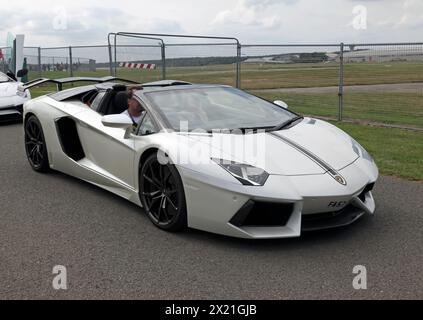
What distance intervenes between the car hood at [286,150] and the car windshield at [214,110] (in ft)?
0.93

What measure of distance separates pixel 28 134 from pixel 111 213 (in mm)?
2352

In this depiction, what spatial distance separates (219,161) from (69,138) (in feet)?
8.21

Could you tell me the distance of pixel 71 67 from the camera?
59.7 feet

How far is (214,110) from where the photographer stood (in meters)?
4.72

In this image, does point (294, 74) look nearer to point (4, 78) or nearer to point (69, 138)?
point (4, 78)

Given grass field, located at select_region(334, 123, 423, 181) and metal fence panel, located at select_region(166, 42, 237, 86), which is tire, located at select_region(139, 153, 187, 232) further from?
metal fence panel, located at select_region(166, 42, 237, 86)

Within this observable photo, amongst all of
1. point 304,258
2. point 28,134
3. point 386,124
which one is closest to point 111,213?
point 304,258

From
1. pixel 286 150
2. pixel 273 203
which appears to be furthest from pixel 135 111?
pixel 273 203

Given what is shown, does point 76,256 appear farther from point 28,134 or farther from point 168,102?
point 28,134

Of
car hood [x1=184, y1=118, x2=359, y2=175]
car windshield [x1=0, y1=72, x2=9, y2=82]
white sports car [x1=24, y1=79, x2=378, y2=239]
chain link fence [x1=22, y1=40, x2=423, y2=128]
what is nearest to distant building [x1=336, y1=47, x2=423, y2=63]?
chain link fence [x1=22, y1=40, x2=423, y2=128]

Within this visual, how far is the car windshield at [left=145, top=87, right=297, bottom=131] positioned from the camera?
442cm

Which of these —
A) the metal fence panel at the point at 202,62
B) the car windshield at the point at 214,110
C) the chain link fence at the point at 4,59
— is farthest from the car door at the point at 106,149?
the chain link fence at the point at 4,59

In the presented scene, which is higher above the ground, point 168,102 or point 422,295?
point 168,102

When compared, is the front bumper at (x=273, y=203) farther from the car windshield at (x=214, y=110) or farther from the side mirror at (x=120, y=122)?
the side mirror at (x=120, y=122)
